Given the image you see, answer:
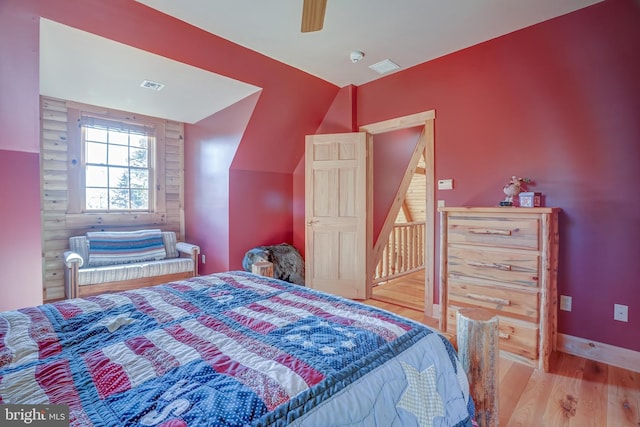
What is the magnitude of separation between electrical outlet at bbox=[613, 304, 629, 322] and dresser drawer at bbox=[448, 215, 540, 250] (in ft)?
2.45

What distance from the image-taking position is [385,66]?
3.16 metres

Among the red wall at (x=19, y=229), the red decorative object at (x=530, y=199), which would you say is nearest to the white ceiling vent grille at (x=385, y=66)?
the red decorative object at (x=530, y=199)

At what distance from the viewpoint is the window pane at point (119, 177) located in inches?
157

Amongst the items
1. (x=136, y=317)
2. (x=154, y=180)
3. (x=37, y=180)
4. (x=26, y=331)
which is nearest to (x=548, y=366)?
(x=136, y=317)

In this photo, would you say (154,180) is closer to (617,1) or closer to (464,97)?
(464,97)

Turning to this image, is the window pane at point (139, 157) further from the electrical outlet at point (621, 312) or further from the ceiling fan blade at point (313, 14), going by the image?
the electrical outlet at point (621, 312)

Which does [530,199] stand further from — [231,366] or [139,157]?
[139,157]

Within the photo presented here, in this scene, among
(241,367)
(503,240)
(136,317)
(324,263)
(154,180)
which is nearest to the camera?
(241,367)

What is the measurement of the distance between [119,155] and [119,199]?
Answer: 1.94 ft

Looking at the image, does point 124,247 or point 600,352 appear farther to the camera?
point 124,247

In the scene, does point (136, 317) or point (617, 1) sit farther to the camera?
point (617, 1)

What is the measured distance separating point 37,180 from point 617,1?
14.0 feet

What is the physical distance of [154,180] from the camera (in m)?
4.29

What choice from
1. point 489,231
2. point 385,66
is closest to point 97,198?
point 385,66
